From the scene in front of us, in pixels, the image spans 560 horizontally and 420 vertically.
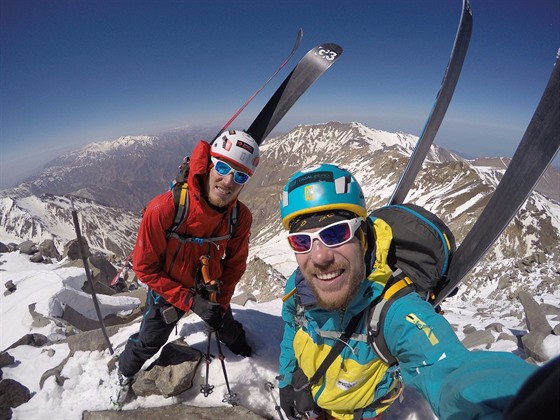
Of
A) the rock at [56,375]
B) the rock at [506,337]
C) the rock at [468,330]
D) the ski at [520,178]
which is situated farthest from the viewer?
the rock at [468,330]

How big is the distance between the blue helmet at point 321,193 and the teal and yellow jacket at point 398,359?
519 millimetres

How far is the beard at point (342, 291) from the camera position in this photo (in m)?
3.46

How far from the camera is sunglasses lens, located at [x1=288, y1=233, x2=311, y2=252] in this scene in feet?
12.2

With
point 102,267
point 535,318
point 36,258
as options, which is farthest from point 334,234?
point 36,258

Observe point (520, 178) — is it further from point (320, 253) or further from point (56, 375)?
point (56, 375)

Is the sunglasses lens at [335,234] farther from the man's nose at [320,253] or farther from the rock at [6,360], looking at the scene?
the rock at [6,360]

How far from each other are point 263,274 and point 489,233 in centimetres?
4312

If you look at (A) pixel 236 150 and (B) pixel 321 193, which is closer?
(B) pixel 321 193

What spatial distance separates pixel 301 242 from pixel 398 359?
5.37 feet

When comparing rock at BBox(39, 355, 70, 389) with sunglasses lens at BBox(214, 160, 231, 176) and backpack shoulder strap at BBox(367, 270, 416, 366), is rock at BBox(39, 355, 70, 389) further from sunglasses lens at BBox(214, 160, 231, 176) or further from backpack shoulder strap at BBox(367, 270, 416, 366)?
backpack shoulder strap at BBox(367, 270, 416, 366)

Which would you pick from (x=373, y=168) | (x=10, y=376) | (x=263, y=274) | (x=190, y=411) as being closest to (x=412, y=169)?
(x=190, y=411)

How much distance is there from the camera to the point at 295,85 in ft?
28.6

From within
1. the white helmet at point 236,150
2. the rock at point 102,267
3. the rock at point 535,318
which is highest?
the white helmet at point 236,150

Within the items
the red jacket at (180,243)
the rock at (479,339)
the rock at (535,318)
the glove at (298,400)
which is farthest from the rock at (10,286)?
the rock at (535,318)
